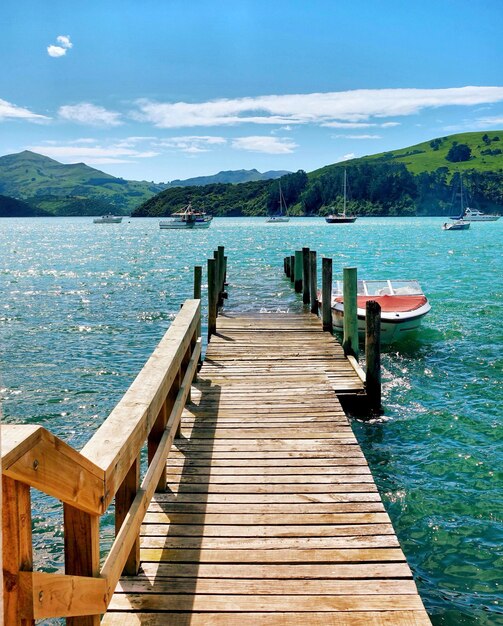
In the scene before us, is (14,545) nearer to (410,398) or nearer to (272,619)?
(272,619)

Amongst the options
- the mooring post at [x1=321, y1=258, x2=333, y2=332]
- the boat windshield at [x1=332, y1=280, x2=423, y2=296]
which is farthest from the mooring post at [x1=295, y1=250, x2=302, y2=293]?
the mooring post at [x1=321, y1=258, x2=333, y2=332]

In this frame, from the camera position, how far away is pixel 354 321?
10.6m

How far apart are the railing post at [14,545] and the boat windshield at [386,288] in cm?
1452

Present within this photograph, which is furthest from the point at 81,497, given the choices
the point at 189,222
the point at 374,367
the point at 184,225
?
the point at 184,225

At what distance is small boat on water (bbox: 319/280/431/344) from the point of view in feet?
45.0

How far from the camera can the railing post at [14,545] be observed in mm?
1560

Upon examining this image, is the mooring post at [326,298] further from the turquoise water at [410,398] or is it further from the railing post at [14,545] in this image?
the railing post at [14,545]

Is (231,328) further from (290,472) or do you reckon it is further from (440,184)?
(440,184)

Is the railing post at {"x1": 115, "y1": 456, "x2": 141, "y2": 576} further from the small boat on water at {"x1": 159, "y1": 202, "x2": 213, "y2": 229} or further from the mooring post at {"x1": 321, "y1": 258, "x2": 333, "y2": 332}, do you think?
the small boat on water at {"x1": 159, "y1": 202, "x2": 213, "y2": 229}

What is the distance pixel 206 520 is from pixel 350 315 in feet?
22.8

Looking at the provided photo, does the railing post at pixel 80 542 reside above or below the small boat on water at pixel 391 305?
above

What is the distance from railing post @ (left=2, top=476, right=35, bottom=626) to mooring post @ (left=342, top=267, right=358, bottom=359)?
9.06 m

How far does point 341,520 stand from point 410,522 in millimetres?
2444

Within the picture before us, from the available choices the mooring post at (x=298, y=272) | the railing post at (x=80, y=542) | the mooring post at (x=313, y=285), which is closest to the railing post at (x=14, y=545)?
the railing post at (x=80, y=542)
